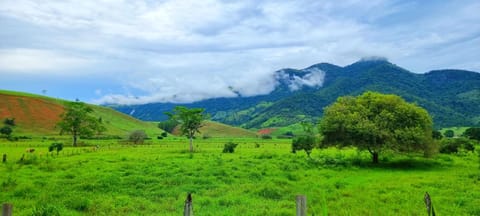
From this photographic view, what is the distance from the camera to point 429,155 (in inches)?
1610

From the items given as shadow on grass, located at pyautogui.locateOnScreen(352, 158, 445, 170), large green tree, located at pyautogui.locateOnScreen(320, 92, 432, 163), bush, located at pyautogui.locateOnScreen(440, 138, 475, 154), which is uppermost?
large green tree, located at pyautogui.locateOnScreen(320, 92, 432, 163)

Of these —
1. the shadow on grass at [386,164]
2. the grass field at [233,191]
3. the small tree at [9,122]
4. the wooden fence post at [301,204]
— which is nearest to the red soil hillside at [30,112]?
the small tree at [9,122]

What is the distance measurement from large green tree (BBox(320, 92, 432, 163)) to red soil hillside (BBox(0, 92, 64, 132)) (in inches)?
4841

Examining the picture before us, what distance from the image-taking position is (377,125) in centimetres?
4072

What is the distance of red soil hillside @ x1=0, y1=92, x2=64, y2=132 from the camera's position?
133 m

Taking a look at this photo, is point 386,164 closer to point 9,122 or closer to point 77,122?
point 77,122

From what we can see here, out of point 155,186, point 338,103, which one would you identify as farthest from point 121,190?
point 338,103

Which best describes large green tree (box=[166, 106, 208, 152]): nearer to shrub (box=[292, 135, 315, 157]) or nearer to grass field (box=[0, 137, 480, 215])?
shrub (box=[292, 135, 315, 157])

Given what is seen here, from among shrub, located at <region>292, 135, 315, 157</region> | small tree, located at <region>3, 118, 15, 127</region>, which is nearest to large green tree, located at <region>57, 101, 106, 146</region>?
small tree, located at <region>3, 118, 15, 127</region>

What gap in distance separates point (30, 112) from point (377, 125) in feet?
483

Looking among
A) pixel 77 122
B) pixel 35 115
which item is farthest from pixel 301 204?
pixel 35 115

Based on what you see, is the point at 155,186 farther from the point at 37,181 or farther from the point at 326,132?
the point at 326,132

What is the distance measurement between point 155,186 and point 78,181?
7.36m

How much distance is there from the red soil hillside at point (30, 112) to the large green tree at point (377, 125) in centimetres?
12297
